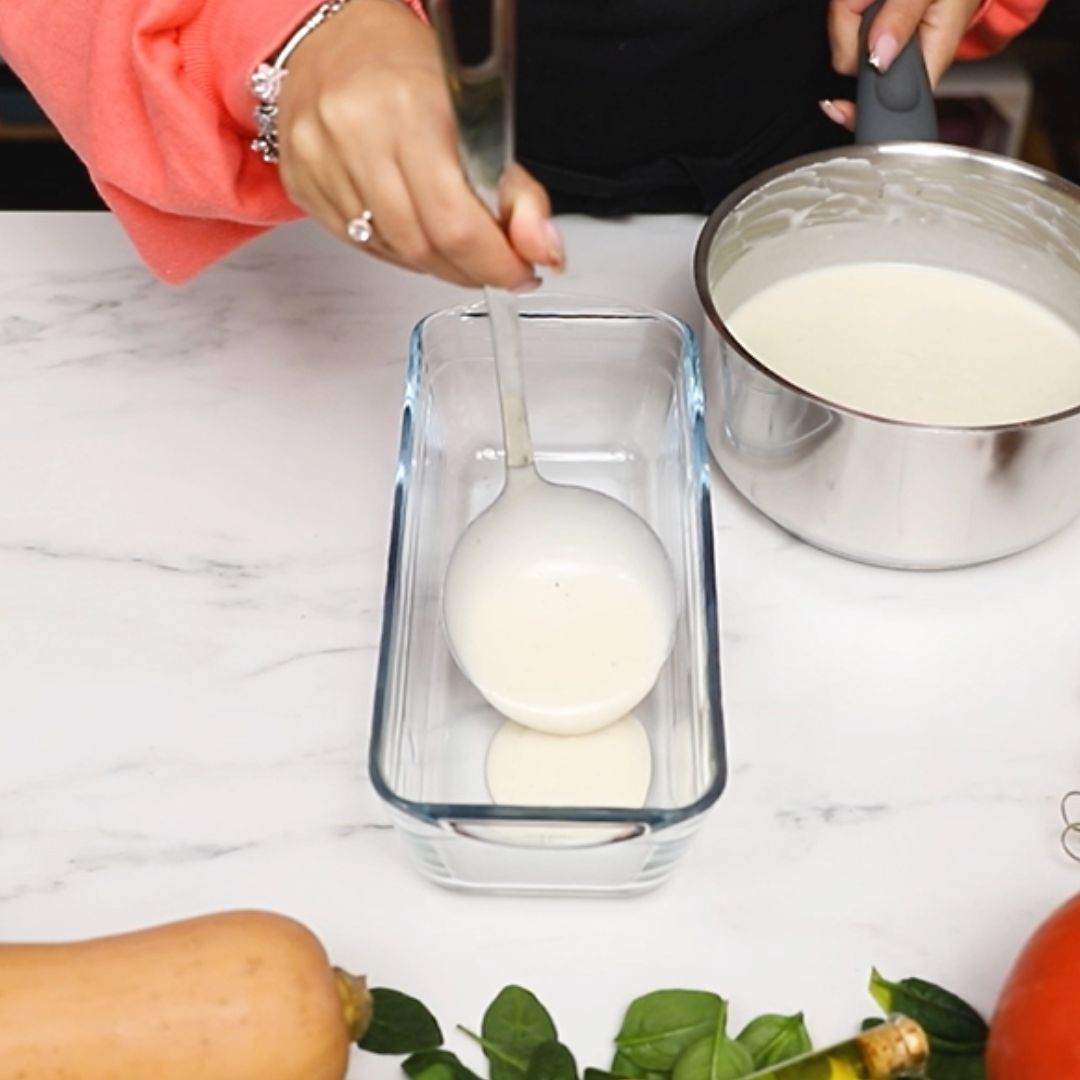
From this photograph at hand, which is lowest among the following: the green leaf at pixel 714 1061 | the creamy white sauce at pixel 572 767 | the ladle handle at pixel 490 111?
the green leaf at pixel 714 1061

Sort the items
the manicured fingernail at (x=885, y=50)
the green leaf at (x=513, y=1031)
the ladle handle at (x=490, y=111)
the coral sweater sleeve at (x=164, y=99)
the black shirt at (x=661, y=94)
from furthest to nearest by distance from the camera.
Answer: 1. the black shirt at (x=661, y=94)
2. the manicured fingernail at (x=885, y=50)
3. the coral sweater sleeve at (x=164, y=99)
4. the green leaf at (x=513, y=1031)
5. the ladle handle at (x=490, y=111)

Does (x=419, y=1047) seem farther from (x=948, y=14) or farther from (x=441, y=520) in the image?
(x=948, y=14)

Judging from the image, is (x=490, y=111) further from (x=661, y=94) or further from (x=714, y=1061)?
(x=661, y=94)

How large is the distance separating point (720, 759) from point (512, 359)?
0.60ft

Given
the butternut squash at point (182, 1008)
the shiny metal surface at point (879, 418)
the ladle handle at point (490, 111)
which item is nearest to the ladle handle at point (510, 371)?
the ladle handle at point (490, 111)

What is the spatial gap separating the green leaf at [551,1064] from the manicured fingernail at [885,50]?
0.54m

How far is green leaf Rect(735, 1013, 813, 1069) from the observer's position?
58 cm

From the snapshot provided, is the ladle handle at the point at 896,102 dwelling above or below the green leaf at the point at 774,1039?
above

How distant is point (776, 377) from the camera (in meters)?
0.68

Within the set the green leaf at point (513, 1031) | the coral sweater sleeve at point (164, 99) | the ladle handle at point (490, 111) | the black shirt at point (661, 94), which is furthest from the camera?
the black shirt at point (661, 94)

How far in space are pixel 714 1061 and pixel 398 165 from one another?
360 millimetres

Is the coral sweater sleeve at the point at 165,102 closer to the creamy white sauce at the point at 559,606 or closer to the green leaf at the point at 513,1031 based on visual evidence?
the creamy white sauce at the point at 559,606

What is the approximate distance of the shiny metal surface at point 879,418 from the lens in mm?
670

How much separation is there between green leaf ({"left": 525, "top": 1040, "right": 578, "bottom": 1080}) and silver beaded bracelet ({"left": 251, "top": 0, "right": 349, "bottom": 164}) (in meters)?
0.41
